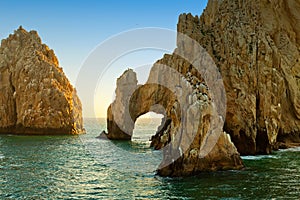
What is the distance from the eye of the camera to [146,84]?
227 feet

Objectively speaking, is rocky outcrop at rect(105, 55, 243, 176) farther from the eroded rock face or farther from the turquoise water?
the eroded rock face

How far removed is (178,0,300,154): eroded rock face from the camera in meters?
41.3

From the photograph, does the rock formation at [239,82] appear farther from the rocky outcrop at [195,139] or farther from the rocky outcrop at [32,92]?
the rocky outcrop at [32,92]

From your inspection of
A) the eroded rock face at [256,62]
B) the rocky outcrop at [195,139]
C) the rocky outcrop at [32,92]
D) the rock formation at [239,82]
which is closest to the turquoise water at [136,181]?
the rocky outcrop at [195,139]

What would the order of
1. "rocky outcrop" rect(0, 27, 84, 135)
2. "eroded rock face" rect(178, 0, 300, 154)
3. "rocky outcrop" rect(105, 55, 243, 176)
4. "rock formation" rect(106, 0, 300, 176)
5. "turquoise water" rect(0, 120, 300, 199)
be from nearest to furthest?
"turquoise water" rect(0, 120, 300, 199) < "rocky outcrop" rect(105, 55, 243, 176) < "rock formation" rect(106, 0, 300, 176) < "eroded rock face" rect(178, 0, 300, 154) < "rocky outcrop" rect(0, 27, 84, 135)

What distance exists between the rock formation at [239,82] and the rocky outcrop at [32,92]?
112ft

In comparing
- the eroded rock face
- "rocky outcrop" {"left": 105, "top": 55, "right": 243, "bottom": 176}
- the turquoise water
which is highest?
the eroded rock face

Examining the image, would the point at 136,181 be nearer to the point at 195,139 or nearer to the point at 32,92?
the point at 195,139

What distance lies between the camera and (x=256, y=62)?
4444 centimetres

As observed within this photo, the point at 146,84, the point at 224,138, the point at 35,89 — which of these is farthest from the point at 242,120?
the point at 35,89

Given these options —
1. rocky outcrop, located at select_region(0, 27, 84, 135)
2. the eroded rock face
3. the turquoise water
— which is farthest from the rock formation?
rocky outcrop, located at select_region(0, 27, 84, 135)

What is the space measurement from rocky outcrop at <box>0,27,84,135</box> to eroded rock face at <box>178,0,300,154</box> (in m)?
42.5

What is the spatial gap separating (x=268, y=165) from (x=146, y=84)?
40.3 meters

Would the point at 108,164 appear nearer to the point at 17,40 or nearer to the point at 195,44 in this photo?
the point at 195,44
